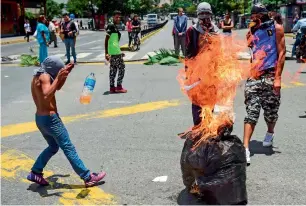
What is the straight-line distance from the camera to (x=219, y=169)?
359cm

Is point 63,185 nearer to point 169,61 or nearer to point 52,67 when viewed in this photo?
point 52,67

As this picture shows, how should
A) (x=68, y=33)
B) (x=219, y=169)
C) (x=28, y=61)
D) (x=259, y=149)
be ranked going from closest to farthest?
1. (x=219, y=169)
2. (x=259, y=149)
3. (x=68, y=33)
4. (x=28, y=61)

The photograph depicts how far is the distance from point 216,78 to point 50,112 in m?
1.66

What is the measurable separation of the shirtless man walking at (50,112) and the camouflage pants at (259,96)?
74.3 inches

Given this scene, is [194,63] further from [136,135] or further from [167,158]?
[136,135]

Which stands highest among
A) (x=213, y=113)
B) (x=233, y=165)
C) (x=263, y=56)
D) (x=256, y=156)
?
(x=263, y=56)

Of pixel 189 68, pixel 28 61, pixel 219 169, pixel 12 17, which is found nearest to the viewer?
pixel 219 169

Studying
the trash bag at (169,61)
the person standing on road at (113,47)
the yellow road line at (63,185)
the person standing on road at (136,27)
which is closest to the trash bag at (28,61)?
the trash bag at (169,61)

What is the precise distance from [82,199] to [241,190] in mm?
1532

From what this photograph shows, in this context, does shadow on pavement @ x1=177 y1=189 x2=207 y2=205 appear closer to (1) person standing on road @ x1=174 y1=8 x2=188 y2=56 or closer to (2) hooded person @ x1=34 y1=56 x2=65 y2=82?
(2) hooded person @ x1=34 y1=56 x2=65 y2=82

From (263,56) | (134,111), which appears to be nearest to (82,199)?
(263,56)

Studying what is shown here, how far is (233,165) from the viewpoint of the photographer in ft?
11.8

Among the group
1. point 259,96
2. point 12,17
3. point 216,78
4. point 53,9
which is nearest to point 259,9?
point 259,96

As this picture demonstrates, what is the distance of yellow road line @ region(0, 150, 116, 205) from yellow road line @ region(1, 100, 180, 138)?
3.89 ft
